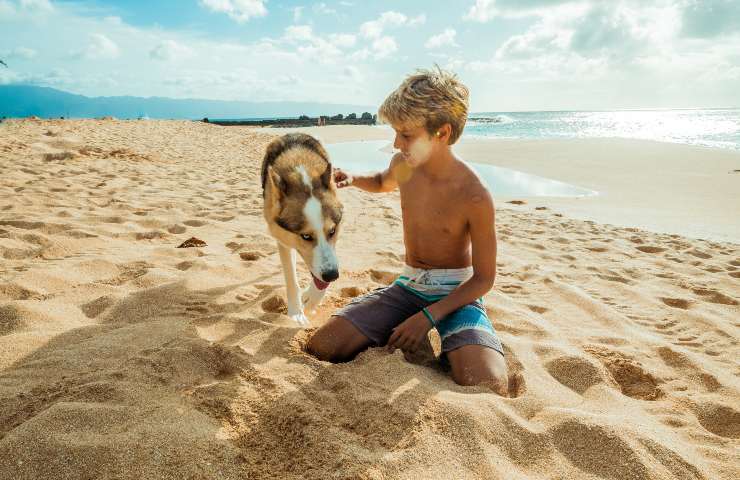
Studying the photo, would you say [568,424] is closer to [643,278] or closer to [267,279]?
[267,279]

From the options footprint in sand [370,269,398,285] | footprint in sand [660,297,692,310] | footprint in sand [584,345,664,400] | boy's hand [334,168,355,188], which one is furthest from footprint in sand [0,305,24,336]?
footprint in sand [660,297,692,310]

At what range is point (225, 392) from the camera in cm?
206

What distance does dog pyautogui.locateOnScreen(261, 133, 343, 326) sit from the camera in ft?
10.5

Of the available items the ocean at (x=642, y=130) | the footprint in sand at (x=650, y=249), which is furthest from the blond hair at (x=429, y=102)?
the ocean at (x=642, y=130)

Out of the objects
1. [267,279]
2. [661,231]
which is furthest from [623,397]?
[661,231]

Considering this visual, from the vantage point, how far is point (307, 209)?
3195mm

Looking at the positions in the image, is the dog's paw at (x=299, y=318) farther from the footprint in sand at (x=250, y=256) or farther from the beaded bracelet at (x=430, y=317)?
the footprint in sand at (x=250, y=256)

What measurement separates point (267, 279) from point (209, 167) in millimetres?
7932

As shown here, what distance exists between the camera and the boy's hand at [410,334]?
2691 millimetres

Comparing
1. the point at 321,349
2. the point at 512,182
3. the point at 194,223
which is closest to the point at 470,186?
the point at 321,349

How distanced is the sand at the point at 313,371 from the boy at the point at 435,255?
0.19 meters

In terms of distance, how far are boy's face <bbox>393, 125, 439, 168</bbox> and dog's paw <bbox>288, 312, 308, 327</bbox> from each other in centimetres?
138

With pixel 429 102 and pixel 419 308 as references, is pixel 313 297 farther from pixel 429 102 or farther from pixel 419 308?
pixel 429 102

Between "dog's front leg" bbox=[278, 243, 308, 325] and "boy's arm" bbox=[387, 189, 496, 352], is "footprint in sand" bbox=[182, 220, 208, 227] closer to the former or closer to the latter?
"dog's front leg" bbox=[278, 243, 308, 325]
